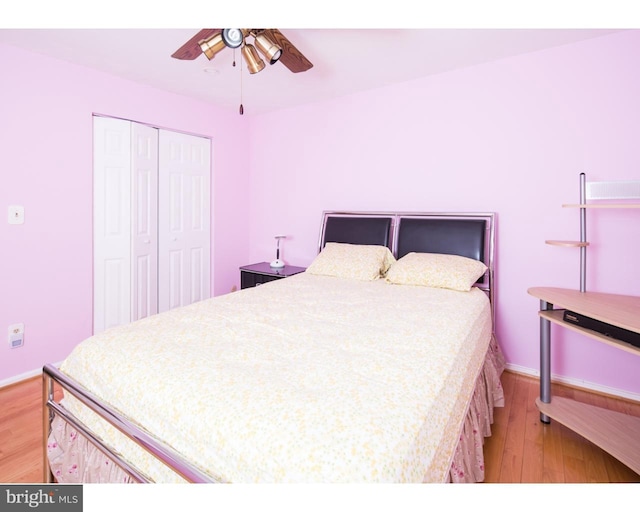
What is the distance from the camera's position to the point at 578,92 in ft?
7.89

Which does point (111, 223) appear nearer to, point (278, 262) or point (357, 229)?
point (278, 262)

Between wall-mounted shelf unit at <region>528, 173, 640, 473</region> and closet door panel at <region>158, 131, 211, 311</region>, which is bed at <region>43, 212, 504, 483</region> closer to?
wall-mounted shelf unit at <region>528, 173, 640, 473</region>

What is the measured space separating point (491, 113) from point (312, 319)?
7.05 feet

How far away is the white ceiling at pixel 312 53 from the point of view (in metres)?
2.29

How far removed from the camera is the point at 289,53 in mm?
1960

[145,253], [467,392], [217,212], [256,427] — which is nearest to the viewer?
[256,427]

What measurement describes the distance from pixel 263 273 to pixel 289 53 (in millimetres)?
1990

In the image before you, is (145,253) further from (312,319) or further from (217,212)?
(312,319)

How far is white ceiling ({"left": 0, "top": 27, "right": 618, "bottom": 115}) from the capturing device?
2295mm

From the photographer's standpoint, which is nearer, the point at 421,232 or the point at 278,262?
the point at 421,232

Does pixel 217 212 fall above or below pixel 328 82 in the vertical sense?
below

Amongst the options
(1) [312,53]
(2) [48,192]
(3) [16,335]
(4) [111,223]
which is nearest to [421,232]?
(1) [312,53]

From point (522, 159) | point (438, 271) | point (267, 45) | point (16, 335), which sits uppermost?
point (267, 45)

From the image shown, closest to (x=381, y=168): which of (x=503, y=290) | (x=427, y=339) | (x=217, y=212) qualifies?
(x=503, y=290)
